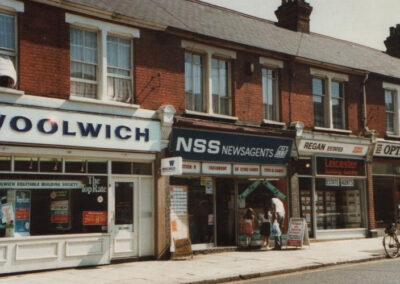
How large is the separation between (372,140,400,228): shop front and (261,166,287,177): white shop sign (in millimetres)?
5008

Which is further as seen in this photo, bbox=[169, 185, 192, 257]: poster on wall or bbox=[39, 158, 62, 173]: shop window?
bbox=[169, 185, 192, 257]: poster on wall

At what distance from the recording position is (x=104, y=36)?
531 inches

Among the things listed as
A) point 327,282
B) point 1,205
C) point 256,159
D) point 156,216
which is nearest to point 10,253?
point 1,205

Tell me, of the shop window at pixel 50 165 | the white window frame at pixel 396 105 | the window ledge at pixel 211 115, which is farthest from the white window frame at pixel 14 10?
the white window frame at pixel 396 105

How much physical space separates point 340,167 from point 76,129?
1075 centimetres

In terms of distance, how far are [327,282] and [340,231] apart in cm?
923

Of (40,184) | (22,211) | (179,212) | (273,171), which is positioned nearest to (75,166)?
(40,184)

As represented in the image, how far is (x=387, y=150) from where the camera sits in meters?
20.8

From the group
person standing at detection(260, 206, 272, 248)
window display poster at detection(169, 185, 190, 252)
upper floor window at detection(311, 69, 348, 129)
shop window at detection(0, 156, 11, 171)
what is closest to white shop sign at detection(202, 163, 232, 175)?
window display poster at detection(169, 185, 190, 252)

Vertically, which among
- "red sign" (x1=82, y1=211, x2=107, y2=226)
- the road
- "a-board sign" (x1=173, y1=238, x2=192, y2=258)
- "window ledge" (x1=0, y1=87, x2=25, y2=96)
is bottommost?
the road

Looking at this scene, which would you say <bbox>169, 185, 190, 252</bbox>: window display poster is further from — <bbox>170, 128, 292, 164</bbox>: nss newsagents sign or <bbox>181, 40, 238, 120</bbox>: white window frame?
<bbox>181, 40, 238, 120</bbox>: white window frame

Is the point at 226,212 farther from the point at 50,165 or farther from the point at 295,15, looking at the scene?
the point at 295,15

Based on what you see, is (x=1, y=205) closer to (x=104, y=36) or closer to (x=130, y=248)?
(x=130, y=248)

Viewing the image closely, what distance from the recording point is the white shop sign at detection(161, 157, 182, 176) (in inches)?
528
